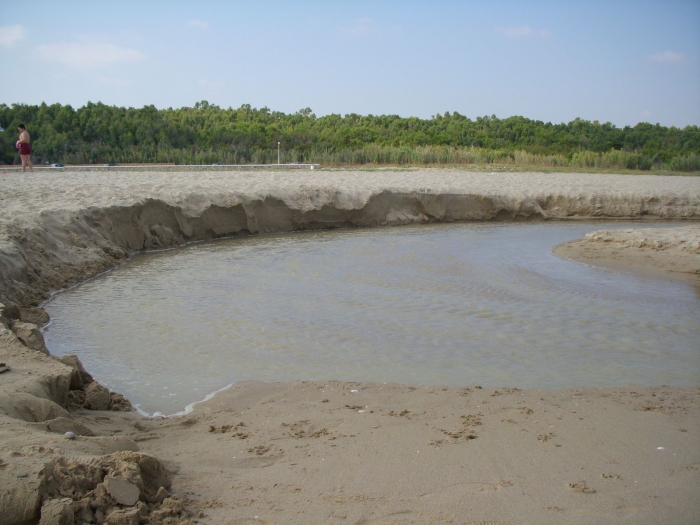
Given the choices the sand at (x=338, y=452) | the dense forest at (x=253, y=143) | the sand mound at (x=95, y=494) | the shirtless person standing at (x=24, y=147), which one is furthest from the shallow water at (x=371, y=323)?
the dense forest at (x=253, y=143)

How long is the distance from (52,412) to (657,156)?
31860mm

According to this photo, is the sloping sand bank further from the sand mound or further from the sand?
the sand mound

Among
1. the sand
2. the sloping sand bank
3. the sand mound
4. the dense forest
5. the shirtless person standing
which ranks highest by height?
the dense forest

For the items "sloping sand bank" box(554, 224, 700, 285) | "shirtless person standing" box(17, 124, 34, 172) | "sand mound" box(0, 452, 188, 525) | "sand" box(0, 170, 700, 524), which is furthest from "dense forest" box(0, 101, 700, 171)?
"sand mound" box(0, 452, 188, 525)

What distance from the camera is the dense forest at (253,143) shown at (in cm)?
2392

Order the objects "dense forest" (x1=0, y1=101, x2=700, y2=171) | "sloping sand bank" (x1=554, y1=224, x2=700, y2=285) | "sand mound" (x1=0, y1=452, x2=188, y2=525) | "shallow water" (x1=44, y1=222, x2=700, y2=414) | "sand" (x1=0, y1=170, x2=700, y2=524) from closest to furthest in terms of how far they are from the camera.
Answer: "sand mound" (x1=0, y1=452, x2=188, y2=525), "sand" (x1=0, y1=170, x2=700, y2=524), "shallow water" (x1=44, y1=222, x2=700, y2=414), "sloping sand bank" (x1=554, y1=224, x2=700, y2=285), "dense forest" (x1=0, y1=101, x2=700, y2=171)

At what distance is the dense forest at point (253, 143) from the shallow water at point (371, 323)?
15760 mm

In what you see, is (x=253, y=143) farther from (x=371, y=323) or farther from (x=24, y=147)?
(x=371, y=323)

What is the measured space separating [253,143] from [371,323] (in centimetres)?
2624

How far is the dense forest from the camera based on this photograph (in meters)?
23.9

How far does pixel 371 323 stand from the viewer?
6020 mm

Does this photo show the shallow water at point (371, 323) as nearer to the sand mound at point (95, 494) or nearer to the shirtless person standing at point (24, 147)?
the sand mound at point (95, 494)

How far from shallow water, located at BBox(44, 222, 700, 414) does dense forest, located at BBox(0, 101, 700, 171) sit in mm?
15760

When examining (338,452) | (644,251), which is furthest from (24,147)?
(338,452)
